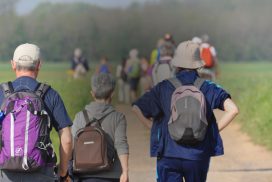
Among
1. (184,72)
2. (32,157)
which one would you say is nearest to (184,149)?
(184,72)

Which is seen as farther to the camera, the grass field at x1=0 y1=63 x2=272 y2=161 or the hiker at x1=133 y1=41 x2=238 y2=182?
the grass field at x1=0 y1=63 x2=272 y2=161

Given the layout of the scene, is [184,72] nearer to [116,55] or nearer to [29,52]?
[29,52]

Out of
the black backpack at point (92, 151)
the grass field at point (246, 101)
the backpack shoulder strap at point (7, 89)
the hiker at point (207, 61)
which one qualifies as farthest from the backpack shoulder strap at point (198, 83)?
the hiker at point (207, 61)

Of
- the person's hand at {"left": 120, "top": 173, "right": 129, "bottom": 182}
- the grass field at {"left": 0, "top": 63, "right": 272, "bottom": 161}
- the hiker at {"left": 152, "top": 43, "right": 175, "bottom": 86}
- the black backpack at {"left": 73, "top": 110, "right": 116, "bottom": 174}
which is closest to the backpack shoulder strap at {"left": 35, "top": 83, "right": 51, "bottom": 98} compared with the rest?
the black backpack at {"left": 73, "top": 110, "right": 116, "bottom": 174}

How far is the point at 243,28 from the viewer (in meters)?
31.1

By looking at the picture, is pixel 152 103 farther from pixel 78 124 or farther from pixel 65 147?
pixel 65 147

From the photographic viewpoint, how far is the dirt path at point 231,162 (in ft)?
28.5

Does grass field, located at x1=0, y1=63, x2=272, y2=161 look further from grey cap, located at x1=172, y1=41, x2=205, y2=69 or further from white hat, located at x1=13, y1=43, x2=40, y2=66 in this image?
white hat, located at x1=13, y1=43, x2=40, y2=66

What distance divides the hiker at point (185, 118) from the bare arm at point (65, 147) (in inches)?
31.3

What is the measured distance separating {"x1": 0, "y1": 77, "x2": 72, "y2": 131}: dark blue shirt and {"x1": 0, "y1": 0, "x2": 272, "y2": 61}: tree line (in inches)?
890

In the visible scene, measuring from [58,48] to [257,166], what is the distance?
20.3m

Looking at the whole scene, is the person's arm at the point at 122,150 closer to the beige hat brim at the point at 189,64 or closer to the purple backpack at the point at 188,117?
the purple backpack at the point at 188,117

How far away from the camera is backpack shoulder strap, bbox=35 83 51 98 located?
4.62m

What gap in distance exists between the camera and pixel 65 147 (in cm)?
473
